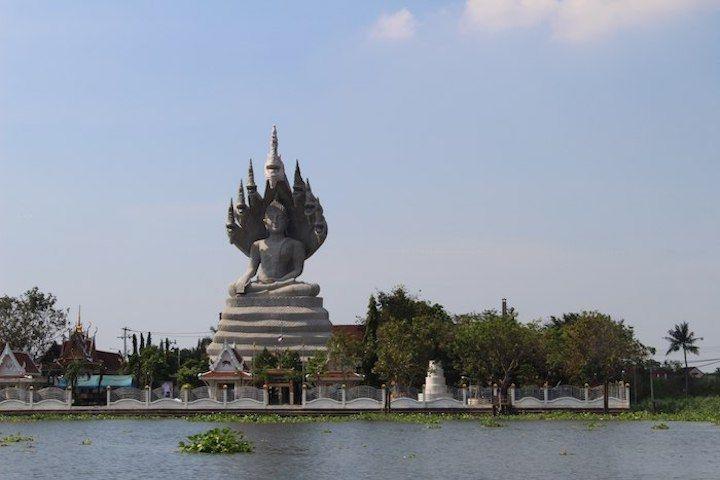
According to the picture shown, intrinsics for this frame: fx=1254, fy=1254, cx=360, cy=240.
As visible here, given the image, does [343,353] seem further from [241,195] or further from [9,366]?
[9,366]

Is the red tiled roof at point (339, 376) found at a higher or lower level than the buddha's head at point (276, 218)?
lower

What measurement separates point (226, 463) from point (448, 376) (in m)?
45.1

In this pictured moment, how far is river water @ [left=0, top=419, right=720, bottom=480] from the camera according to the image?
35188 mm

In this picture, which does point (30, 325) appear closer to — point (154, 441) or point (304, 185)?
point (304, 185)

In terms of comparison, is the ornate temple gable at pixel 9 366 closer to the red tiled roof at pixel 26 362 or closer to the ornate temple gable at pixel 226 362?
the red tiled roof at pixel 26 362

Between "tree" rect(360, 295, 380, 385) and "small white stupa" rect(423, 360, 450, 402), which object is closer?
"small white stupa" rect(423, 360, 450, 402)

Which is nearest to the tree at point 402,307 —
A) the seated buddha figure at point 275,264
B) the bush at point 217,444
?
the seated buddha figure at point 275,264

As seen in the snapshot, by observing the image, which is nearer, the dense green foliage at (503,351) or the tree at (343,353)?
the dense green foliage at (503,351)

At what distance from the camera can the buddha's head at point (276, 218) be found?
87938mm

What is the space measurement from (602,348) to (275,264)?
92.9 feet

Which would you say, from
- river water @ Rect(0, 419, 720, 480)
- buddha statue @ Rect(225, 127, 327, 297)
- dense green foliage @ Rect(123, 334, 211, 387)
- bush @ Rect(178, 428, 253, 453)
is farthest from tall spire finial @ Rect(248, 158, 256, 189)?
bush @ Rect(178, 428, 253, 453)

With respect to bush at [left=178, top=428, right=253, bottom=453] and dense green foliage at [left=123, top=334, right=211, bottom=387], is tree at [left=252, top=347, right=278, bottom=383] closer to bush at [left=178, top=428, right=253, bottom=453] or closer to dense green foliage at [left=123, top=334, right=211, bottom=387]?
dense green foliage at [left=123, top=334, right=211, bottom=387]

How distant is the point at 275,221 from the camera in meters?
87.9

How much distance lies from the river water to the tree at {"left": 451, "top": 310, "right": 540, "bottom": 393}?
1190cm
